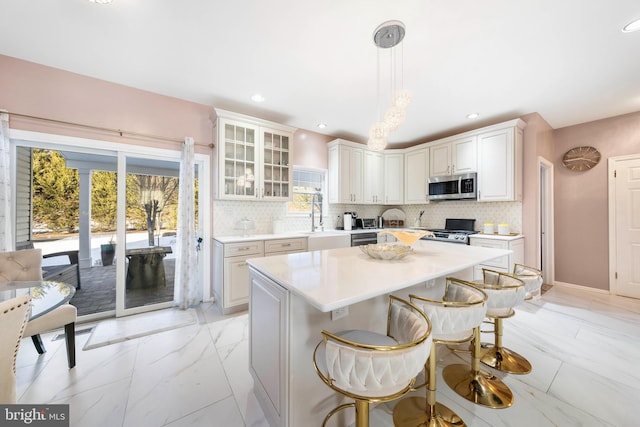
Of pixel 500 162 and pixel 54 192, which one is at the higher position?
pixel 500 162

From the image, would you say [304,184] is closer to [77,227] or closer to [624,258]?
[77,227]

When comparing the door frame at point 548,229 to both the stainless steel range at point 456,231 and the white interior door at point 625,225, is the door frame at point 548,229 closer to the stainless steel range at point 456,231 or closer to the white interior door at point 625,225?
the white interior door at point 625,225

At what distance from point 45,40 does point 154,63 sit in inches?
31.3

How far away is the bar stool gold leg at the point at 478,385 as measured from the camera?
1.62m

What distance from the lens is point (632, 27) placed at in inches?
75.0

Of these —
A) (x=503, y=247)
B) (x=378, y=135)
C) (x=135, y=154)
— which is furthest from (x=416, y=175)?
(x=135, y=154)

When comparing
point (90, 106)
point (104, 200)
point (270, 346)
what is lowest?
point (270, 346)

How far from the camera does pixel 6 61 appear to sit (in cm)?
227

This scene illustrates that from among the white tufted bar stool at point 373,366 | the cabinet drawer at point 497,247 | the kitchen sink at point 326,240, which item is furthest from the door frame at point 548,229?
the white tufted bar stool at point 373,366

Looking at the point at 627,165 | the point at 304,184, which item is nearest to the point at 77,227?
the point at 304,184

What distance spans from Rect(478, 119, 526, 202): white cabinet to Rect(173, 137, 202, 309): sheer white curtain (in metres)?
4.28

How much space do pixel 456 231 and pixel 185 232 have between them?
13.5 feet

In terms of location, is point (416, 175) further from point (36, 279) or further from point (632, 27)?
point (36, 279)

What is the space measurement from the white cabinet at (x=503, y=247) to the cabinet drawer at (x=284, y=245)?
232cm
